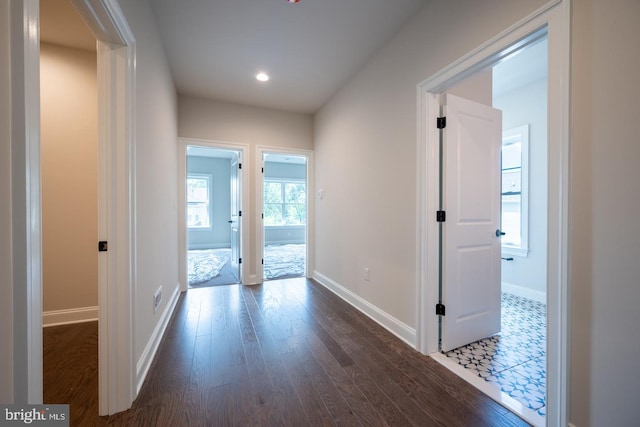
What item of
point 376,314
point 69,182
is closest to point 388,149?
point 376,314

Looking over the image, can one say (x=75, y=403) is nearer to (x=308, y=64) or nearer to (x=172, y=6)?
(x=172, y=6)

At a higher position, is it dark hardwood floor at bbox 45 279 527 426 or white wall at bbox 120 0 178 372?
white wall at bbox 120 0 178 372

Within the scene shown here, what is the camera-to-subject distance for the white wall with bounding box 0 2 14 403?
604mm

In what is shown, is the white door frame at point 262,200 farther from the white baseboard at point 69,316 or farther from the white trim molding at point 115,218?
the white trim molding at point 115,218

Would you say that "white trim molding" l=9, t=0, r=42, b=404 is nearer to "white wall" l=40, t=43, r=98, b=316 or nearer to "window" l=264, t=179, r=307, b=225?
"white wall" l=40, t=43, r=98, b=316

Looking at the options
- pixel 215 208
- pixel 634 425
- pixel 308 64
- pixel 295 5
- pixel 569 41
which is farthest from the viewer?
pixel 215 208

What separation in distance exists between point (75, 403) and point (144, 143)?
5.16ft

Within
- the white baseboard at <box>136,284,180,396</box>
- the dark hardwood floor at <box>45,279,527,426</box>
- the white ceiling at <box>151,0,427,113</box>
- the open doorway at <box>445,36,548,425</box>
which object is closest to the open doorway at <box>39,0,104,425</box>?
the dark hardwood floor at <box>45,279,527,426</box>

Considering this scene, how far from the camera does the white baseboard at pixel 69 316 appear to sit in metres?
2.41

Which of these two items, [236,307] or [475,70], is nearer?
[475,70]

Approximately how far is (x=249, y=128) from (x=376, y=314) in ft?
9.92

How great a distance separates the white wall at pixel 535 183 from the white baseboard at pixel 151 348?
4.02 meters

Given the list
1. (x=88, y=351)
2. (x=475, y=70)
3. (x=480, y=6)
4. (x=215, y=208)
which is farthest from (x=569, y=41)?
(x=215, y=208)

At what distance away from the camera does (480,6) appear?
1534 mm
